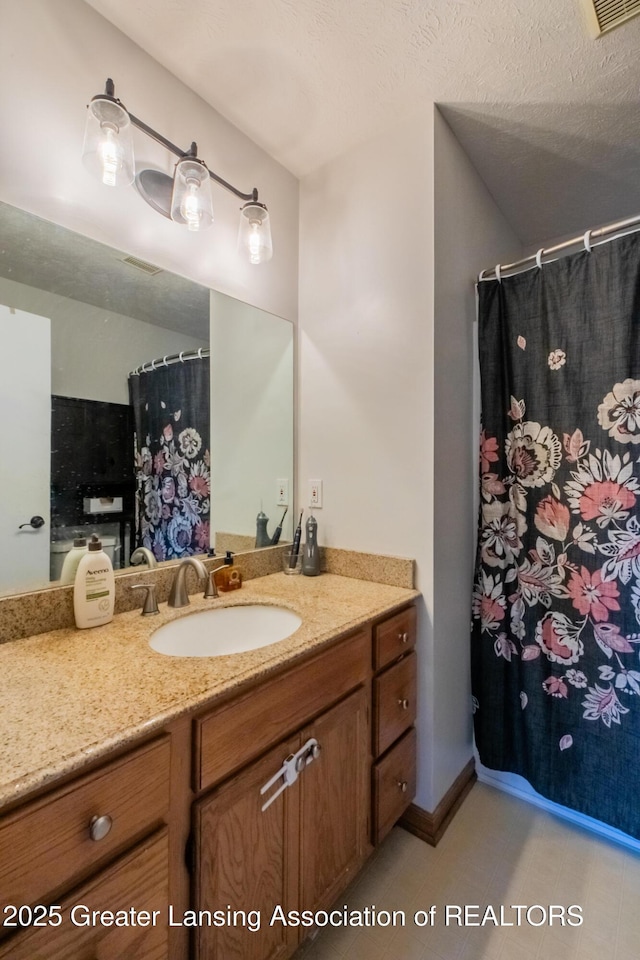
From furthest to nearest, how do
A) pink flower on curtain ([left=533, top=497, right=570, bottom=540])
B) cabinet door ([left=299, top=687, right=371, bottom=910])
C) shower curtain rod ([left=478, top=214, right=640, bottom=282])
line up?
pink flower on curtain ([left=533, top=497, right=570, bottom=540]) → shower curtain rod ([left=478, top=214, right=640, bottom=282]) → cabinet door ([left=299, top=687, right=371, bottom=910])

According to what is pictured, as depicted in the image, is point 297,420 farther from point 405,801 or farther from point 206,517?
point 405,801

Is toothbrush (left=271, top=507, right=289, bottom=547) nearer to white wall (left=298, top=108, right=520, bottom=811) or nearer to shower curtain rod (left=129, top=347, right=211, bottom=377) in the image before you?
white wall (left=298, top=108, right=520, bottom=811)

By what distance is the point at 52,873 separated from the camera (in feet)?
1.86

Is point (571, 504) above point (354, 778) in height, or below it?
above

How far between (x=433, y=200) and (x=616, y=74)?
613 mm

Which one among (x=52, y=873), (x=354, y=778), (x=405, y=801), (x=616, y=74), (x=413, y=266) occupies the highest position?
(x=616, y=74)

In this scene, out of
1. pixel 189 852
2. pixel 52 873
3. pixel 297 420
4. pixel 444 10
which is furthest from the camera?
pixel 297 420

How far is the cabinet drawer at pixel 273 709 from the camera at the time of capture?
30.1 inches

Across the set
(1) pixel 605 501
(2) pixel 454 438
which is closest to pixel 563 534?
(1) pixel 605 501

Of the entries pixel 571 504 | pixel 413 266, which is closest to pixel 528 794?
pixel 571 504

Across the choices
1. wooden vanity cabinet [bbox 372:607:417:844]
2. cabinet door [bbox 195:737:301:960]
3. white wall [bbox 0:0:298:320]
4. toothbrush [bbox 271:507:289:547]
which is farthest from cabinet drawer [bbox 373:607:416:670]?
white wall [bbox 0:0:298:320]

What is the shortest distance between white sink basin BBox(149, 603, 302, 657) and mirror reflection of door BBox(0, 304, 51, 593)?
0.37m

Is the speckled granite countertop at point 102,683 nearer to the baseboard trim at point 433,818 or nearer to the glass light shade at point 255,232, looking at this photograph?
the baseboard trim at point 433,818

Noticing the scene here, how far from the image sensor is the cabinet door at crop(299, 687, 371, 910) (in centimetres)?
98
